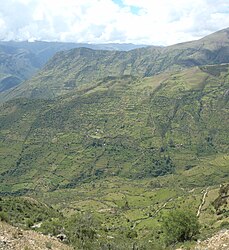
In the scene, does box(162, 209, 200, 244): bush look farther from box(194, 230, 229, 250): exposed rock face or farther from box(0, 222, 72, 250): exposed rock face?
box(0, 222, 72, 250): exposed rock face

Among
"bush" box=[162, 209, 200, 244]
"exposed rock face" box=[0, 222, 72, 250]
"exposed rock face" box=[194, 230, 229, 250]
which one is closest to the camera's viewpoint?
"exposed rock face" box=[0, 222, 72, 250]

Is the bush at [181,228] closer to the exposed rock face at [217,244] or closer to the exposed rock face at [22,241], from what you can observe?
the exposed rock face at [217,244]

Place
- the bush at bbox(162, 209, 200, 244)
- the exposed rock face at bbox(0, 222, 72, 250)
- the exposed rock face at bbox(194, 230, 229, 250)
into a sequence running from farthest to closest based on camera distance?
the bush at bbox(162, 209, 200, 244)
the exposed rock face at bbox(194, 230, 229, 250)
the exposed rock face at bbox(0, 222, 72, 250)

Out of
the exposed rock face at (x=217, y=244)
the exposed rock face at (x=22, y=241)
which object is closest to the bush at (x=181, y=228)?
the exposed rock face at (x=217, y=244)

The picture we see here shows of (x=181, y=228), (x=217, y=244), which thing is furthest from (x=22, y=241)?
(x=181, y=228)

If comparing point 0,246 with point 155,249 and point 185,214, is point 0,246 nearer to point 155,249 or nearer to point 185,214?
point 155,249

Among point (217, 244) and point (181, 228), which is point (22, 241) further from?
point (181, 228)

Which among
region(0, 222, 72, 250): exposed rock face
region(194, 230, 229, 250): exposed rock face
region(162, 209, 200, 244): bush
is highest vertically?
region(0, 222, 72, 250): exposed rock face

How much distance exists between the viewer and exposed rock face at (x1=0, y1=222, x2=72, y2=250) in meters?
33.2

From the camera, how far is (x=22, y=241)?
35.2m

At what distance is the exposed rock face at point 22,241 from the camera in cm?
3325

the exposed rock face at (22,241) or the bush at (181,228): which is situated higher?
the exposed rock face at (22,241)

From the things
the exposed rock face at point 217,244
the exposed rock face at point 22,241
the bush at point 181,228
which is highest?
the exposed rock face at point 22,241

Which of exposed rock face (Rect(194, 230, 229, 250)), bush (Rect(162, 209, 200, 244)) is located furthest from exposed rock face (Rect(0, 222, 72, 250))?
bush (Rect(162, 209, 200, 244))
